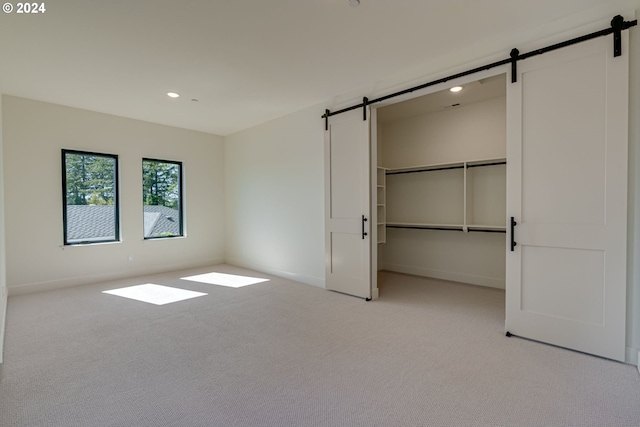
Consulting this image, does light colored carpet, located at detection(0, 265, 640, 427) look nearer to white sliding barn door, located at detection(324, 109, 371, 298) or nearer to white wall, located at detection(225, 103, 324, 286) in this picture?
white sliding barn door, located at detection(324, 109, 371, 298)

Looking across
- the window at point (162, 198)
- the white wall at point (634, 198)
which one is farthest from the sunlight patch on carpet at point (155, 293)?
the white wall at point (634, 198)

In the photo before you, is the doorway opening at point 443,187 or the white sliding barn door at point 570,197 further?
the doorway opening at point 443,187

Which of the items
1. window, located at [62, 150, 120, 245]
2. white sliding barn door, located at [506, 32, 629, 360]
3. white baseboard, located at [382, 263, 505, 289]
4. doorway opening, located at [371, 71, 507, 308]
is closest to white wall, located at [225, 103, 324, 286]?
doorway opening, located at [371, 71, 507, 308]

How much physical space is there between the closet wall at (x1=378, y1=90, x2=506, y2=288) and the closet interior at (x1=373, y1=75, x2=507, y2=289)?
0.05 ft

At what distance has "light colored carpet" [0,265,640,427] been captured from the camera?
72.7 inches

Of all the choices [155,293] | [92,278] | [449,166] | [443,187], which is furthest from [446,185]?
[92,278]

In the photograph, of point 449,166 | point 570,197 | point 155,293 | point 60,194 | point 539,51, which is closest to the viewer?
point 570,197

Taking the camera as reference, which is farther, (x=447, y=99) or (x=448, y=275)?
(x=448, y=275)

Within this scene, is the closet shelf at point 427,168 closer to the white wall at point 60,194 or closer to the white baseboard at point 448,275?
the white baseboard at point 448,275

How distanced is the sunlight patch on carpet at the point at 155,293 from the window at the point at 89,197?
47.8 inches

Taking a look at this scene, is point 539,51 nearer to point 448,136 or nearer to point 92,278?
point 448,136

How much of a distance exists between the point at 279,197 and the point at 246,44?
2.81m

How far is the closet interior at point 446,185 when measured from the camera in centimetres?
460

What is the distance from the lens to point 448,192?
516 centimetres
